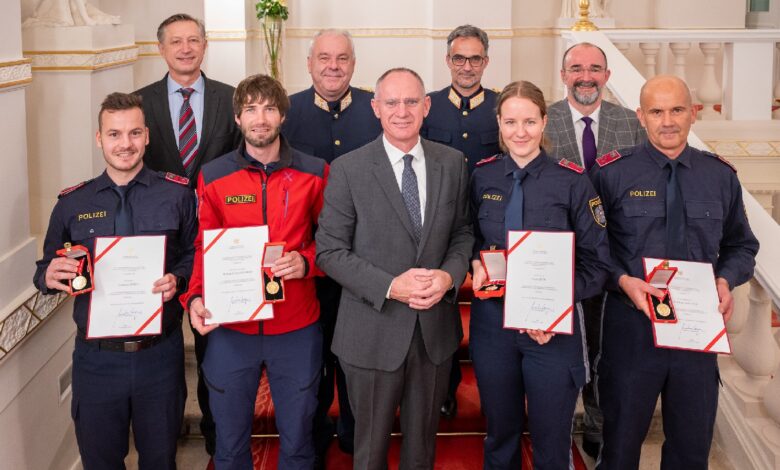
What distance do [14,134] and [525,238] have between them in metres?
1.90

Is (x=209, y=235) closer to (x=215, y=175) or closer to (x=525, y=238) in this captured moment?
(x=215, y=175)

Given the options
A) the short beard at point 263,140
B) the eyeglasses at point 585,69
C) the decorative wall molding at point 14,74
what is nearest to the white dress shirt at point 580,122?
the eyeglasses at point 585,69

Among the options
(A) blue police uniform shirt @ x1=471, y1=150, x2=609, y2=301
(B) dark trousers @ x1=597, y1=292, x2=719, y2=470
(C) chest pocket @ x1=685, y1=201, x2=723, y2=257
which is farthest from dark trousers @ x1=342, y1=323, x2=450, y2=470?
(C) chest pocket @ x1=685, y1=201, x2=723, y2=257

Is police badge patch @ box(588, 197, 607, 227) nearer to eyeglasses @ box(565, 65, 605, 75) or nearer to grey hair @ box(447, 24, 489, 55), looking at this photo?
eyeglasses @ box(565, 65, 605, 75)

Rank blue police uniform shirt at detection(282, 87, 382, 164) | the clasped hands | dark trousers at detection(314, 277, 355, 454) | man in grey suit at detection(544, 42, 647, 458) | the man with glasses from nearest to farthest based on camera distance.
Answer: the clasped hands < dark trousers at detection(314, 277, 355, 454) < man in grey suit at detection(544, 42, 647, 458) < blue police uniform shirt at detection(282, 87, 382, 164) < the man with glasses

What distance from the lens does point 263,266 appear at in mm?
2658

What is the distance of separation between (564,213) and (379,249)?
24.8 inches

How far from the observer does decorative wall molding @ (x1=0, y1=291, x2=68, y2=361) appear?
286cm

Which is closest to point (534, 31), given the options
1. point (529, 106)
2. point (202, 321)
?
point (529, 106)

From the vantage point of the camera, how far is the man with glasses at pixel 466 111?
12.0 feet

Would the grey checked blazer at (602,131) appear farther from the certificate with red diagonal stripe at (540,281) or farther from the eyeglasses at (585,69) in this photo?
the certificate with red diagonal stripe at (540,281)

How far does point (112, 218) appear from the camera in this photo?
282cm

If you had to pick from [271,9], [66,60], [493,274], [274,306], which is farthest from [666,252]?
[271,9]

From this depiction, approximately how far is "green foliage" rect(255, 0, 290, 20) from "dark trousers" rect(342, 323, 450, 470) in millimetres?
4836
